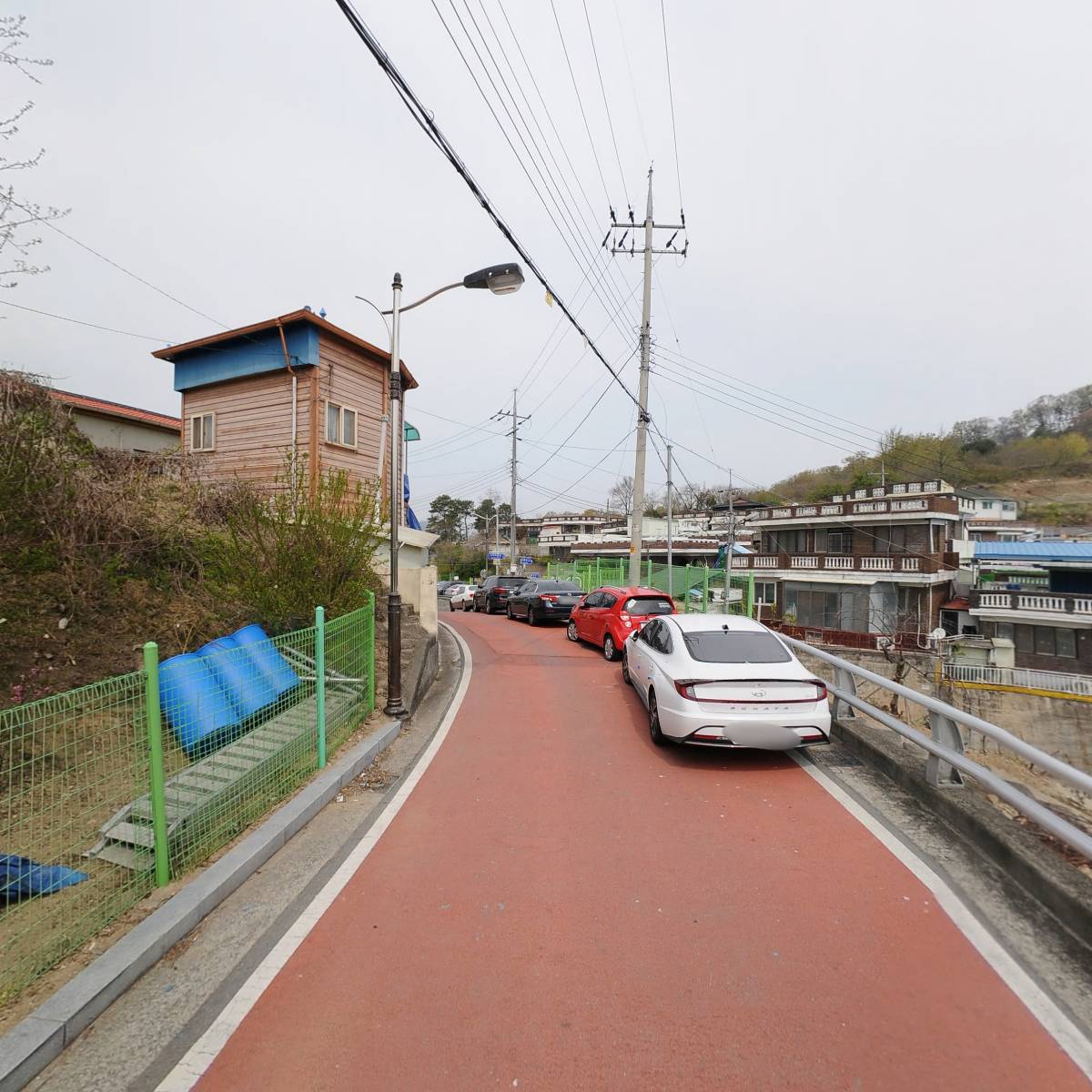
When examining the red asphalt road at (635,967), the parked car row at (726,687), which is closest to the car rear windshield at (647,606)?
the parked car row at (726,687)

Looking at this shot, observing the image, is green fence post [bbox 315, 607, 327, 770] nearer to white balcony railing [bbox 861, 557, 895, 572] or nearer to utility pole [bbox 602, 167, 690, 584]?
utility pole [bbox 602, 167, 690, 584]

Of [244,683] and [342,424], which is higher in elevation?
[342,424]

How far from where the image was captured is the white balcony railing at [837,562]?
33438mm

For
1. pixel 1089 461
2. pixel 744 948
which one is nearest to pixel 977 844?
pixel 744 948

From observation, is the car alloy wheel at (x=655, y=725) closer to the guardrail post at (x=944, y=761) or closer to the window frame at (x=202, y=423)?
the guardrail post at (x=944, y=761)

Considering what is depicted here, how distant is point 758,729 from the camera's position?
19.4 feet

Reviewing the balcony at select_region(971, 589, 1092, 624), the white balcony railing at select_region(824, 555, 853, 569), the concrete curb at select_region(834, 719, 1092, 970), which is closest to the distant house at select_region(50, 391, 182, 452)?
the concrete curb at select_region(834, 719, 1092, 970)

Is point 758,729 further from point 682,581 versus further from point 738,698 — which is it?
point 682,581

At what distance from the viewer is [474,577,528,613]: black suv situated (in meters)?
25.6

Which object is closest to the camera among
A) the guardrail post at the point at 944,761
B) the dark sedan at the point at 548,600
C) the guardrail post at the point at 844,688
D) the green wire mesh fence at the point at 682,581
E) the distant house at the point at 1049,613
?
the guardrail post at the point at 944,761

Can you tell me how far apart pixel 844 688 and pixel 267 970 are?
615 centimetres

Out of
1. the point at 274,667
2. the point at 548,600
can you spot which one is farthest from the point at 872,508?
the point at 274,667

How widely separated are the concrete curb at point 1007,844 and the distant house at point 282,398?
12.6 meters

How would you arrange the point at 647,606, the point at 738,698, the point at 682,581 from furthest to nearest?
the point at 682,581 < the point at 647,606 < the point at 738,698
